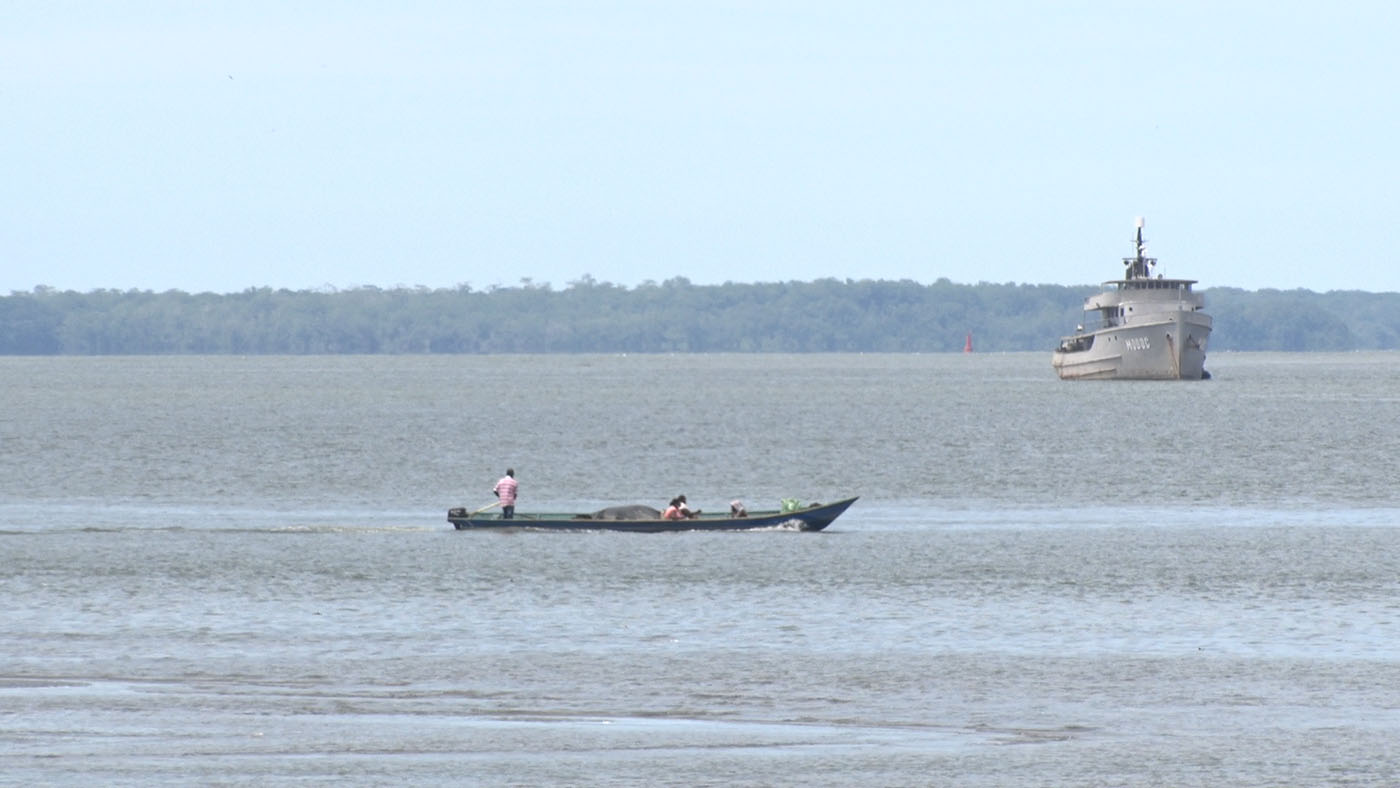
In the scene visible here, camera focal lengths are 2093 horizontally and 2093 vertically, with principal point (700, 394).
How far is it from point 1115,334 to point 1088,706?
137m

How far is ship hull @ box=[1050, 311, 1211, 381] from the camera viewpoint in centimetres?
15788

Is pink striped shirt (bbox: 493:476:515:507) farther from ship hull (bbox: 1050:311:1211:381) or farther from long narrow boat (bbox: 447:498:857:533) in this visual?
ship hull (bbox: 1050:311:1211:381)

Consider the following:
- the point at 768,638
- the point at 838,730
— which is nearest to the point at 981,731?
the point at 838,730

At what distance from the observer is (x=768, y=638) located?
33188 millimetres

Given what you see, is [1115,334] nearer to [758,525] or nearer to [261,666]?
[758,525]

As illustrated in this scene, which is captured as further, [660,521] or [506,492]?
[506,492]

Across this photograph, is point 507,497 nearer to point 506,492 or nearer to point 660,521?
point 506,492

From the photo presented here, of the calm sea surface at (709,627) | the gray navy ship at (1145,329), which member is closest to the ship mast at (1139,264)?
the gray navy ship at (1145,329)

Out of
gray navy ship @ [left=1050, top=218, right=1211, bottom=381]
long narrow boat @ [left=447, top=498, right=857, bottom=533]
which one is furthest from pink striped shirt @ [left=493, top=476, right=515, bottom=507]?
gray navy ship @ [left=1050, top=218, right=1211, bottom=381]

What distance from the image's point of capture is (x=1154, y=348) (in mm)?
159000

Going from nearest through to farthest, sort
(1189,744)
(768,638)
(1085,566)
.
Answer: (1189,744), (768,638), (1085,566)

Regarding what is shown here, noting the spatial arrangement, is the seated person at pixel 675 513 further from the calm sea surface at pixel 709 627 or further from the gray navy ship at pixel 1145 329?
the gray navy ship at pixel 1145 329

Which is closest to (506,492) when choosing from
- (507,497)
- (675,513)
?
(507,497)

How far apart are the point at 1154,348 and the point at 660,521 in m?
113
